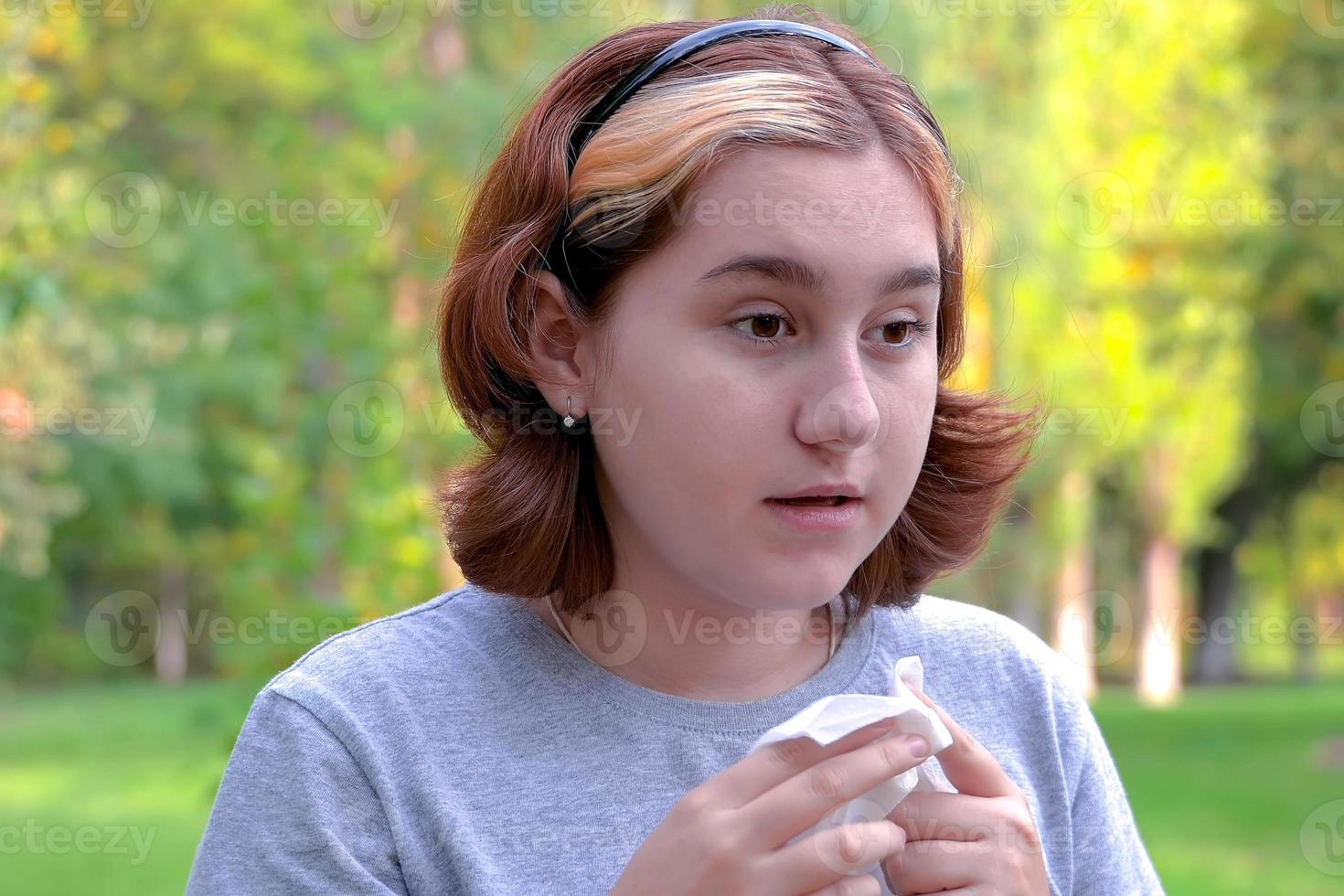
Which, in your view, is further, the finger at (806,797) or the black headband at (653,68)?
the black headband at (653,68)

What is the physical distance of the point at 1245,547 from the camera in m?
24.4

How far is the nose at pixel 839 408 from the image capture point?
1.51 m

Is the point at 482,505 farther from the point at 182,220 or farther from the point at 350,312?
the point at 182,220

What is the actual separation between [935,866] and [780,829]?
7.9 inches

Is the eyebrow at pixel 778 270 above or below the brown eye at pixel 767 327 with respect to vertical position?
above

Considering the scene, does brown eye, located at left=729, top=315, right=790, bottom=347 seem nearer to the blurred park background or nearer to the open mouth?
the open mouth

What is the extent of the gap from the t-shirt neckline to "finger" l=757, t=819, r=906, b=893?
1.06ft

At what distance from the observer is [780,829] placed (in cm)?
140

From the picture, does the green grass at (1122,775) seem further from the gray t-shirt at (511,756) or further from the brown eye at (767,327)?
the brown eye at (767,327)

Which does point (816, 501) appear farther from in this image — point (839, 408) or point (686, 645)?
point (686, 645)

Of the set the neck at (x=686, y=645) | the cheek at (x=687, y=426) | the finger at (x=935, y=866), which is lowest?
the finger at (x=935, y=866)

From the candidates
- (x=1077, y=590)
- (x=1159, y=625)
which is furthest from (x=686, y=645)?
(x=1159, y=625)

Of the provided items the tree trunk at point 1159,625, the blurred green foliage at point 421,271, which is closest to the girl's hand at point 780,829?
the blurred green foliage at point 421,271

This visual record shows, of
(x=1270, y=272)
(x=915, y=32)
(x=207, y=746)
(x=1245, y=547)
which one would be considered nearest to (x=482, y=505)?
(x=207, y=746)
